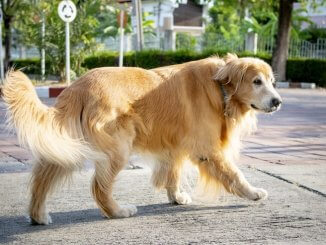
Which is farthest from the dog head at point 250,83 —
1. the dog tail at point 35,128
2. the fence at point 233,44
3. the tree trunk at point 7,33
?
the tree trunk at point 7,33

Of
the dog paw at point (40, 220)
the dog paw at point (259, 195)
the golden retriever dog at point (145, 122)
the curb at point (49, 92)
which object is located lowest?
the curb at point (49, 92)

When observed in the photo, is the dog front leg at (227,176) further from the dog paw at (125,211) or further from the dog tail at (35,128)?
the dog tail at (35,128)

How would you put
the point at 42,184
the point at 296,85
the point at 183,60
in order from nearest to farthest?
the point at 42,184, the point at 296,85, the point at 183,60

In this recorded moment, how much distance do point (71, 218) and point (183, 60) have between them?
20677mm

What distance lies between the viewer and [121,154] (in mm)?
4309

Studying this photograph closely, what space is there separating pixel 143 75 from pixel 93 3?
25.6 metres

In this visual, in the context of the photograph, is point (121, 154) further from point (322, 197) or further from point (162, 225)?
point (322, 197)

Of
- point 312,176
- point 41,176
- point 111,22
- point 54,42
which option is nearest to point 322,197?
point 312,176

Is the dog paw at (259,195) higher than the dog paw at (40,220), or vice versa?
the dog paw at (259,195)

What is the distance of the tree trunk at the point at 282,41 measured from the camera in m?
23.0

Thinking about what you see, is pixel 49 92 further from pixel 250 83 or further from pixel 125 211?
pixel 125 211

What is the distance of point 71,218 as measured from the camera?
14.4ft

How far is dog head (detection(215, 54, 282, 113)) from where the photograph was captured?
15.5ft

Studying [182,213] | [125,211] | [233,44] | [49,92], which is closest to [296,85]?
[233,44]
